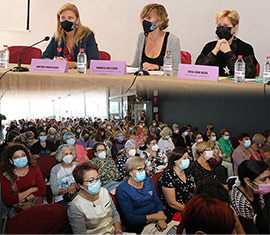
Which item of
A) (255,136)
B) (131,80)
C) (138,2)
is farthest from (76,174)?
(138,2)

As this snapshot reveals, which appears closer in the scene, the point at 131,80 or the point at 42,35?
A: the point at 131,80

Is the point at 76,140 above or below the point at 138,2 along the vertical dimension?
below

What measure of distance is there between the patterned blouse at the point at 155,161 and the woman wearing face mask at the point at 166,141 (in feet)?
0.15

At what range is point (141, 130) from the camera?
236 cm

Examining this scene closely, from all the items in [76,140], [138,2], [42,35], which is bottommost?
[76,140]

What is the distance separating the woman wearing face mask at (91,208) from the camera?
1.75m

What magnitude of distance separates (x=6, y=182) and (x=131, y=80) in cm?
113

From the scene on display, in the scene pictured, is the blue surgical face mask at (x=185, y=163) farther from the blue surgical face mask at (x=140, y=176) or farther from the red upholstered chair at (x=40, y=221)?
the red upholstered chair at (x=40, y=221)

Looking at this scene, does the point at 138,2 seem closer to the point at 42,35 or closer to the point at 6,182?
the point at 42,35

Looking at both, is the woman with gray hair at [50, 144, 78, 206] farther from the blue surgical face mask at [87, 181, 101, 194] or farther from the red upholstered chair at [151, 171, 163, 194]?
the red upholstered chair at [151, 171, 163, 194]

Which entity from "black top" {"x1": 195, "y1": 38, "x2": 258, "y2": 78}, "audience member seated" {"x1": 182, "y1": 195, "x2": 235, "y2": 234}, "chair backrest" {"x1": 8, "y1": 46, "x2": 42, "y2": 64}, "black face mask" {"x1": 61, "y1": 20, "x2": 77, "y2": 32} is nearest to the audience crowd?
"audience member seated" {"x1": 182, "y1": 195, "x2": 235, "y2": 234}

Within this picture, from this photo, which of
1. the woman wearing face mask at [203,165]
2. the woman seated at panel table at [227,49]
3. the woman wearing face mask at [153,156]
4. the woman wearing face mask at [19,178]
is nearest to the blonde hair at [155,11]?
the woman seated at panel table at [227,49]

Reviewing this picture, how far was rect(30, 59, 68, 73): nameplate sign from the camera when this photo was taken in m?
2.00

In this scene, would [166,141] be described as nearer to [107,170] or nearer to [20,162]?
[107,170]
